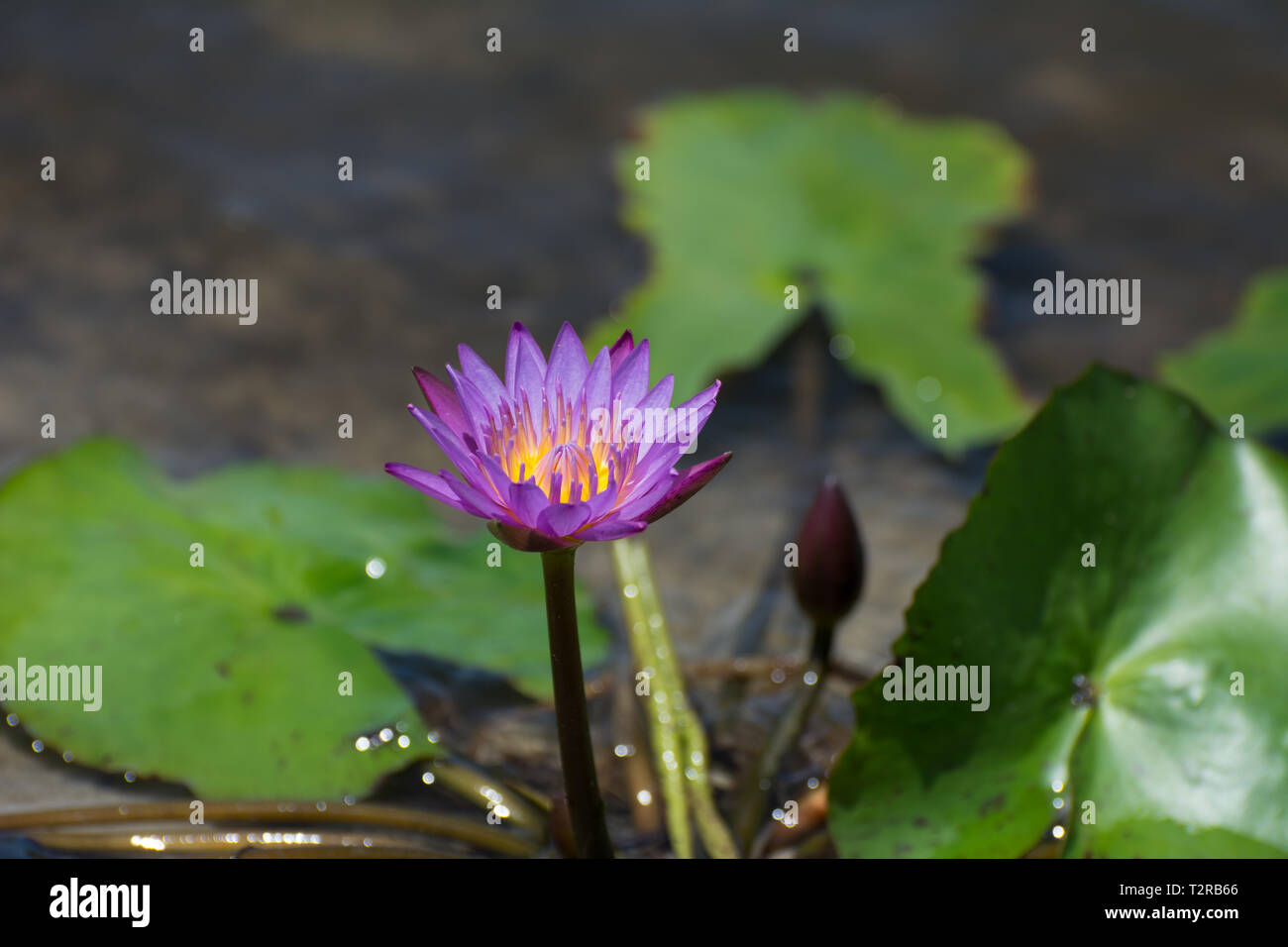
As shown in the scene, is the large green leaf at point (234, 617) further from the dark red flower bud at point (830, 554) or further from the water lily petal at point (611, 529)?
the water lily petal at point (611, 529)

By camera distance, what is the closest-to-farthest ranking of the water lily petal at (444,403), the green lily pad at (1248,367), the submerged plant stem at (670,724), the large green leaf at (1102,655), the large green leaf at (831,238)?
1. the water lily petal at (444,403)
2. the large green leaf at (1102,655)
3. the submerged plant stem at (670,724)
4. the green lily pad at (1248,367)
5. the large green leaf at (831,238)

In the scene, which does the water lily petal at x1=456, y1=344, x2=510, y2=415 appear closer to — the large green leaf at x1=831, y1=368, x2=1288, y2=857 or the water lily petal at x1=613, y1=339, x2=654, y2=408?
the water lily petal at x1=613, y1=339, x2=654, y2=408

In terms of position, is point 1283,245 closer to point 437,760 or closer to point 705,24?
point 705,24

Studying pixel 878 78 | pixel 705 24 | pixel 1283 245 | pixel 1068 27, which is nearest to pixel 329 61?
pixel 705 24

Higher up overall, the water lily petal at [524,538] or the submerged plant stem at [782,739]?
the water lily petal at [524,538]

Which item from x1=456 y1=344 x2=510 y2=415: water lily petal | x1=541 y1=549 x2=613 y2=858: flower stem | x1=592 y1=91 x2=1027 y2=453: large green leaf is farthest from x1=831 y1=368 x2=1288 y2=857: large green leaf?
x1=592 y1=91 x2=1027 y2=453: large green leaf

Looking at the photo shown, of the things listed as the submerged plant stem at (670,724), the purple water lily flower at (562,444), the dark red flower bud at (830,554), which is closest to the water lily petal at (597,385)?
the purple water lily flower at (562,444)
